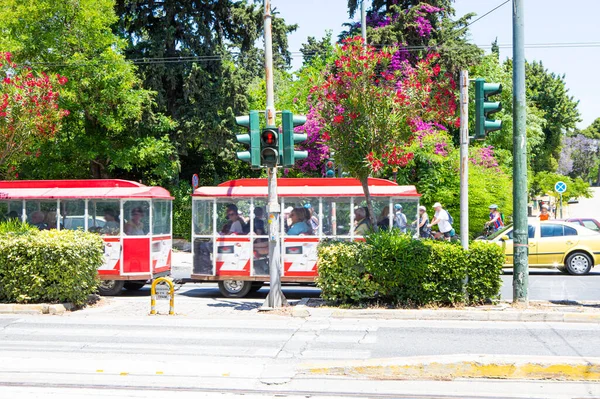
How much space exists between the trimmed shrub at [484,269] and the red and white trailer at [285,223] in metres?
2.76

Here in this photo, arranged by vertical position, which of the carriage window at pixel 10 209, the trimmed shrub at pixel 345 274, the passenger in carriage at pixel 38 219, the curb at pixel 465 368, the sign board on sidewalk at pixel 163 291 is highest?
the carriage window at pixel 10 209

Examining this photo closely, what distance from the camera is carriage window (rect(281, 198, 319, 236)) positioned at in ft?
50.0

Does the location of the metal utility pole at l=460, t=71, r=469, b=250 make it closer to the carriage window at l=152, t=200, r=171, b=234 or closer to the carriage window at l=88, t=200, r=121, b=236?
the carriage window at l=152, t=200, r=171, b=234

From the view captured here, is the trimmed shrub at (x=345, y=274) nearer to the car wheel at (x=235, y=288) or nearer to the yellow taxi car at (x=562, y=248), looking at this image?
the car wheel at (x=235, y=288)

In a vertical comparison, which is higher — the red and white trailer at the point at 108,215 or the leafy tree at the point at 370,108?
the leafy tree at the point at 370,108

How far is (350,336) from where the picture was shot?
10.6 meters

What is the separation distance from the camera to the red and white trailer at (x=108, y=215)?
15992 millimetres

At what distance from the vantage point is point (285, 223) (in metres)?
15.3

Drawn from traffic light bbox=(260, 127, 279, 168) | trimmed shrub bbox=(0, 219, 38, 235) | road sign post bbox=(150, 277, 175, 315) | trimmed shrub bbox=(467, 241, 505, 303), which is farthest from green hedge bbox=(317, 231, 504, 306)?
trimmed shrub bbox=(0, 219, 38, 235)

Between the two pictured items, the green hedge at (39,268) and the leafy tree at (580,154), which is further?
the leafy tree at (580,154)

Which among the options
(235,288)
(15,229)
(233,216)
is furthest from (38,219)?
(235,288)

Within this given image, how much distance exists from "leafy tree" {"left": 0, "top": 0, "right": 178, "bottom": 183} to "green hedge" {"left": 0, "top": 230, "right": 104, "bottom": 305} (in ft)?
46.0

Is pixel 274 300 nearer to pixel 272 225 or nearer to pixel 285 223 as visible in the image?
pixel 272 225

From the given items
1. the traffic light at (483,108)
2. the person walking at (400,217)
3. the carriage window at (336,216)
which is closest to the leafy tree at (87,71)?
the carriage window at (336,216)
